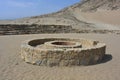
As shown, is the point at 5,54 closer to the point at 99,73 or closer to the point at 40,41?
the point at 40,41

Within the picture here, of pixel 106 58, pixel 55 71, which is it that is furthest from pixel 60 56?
pixel 106 58

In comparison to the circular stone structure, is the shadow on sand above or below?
below

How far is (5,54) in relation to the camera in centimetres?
1080

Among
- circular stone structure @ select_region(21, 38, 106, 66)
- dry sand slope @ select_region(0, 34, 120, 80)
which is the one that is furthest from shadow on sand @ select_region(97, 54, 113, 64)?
circular stone structure @ select_region(21, 38, 106, 66)

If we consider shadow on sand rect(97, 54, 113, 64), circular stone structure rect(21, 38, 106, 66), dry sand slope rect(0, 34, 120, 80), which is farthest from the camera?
shadow on sand rect(97, 54, 113, 64)

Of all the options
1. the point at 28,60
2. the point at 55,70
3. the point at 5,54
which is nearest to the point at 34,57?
the point at 28,60

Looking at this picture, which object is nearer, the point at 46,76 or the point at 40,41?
the point at 46,76

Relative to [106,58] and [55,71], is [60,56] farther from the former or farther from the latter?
[106,58]

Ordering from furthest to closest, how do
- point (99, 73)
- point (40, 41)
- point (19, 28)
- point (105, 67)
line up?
point (19, 28) < point (40, 41) < point (105, 67) < point (99, 73)

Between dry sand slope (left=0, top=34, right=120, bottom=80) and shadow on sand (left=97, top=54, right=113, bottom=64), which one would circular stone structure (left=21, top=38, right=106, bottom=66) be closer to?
dry sand slope (left=0, top=34, right=120, bottom=80)

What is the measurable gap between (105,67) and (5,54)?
422 cm

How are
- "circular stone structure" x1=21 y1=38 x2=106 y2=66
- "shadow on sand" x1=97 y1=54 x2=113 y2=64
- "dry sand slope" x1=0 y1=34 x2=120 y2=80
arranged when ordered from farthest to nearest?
1. "shadow on sand" x1=97 y1=54 x2=113 y2=64
2. "circular stone structure" x1=21 y1=38 x2=106 y2=66
3. "dry sand slope" x1=0 y1=34 x2=120 y2=80

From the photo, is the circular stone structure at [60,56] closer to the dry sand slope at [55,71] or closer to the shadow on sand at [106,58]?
the dry sand slope at [55,71]

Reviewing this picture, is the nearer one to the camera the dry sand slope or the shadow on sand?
the dry sand slope
